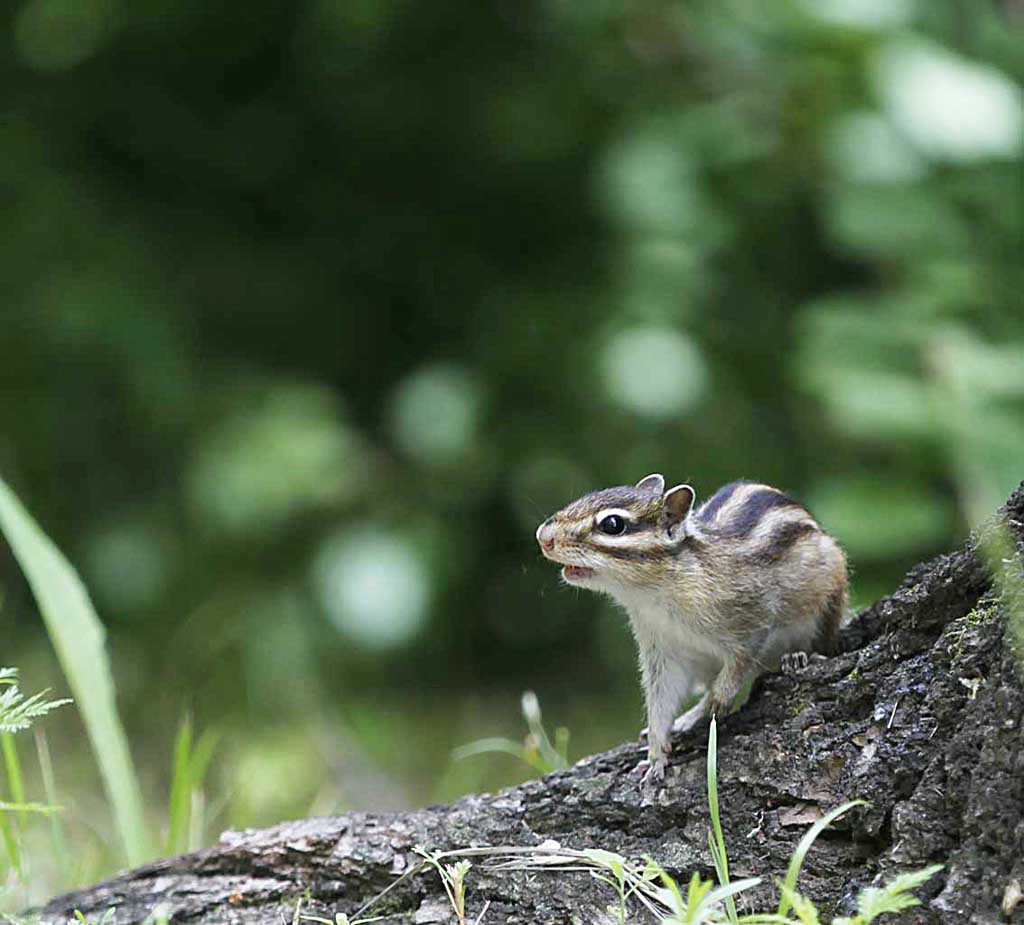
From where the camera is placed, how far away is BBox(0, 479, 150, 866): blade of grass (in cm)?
294

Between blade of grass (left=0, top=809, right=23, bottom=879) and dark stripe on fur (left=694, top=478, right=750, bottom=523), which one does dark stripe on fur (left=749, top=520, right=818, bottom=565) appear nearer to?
dark stripe on fur (left=694, top=478, right=750, bottom=523)

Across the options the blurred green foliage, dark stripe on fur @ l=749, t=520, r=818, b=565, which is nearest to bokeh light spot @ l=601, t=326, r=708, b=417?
the blurred green foliage

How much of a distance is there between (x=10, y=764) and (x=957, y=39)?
340 cm

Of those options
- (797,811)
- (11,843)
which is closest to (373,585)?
(11,843)

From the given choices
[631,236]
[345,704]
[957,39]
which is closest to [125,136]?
[631,236]

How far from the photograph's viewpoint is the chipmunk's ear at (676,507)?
288cm

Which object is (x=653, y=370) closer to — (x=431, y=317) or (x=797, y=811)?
(x=431, y=317)

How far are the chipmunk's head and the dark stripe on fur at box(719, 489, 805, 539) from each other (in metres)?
0.09

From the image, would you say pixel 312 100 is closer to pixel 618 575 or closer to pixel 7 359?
pixel 7 359

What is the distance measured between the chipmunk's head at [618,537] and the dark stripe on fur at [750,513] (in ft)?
0.30

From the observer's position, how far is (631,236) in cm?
493

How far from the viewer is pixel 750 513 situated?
292 cm

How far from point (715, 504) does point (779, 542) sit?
0.79ft

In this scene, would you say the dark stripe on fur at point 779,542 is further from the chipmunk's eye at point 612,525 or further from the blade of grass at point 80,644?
the blade of grass at point 80,644
